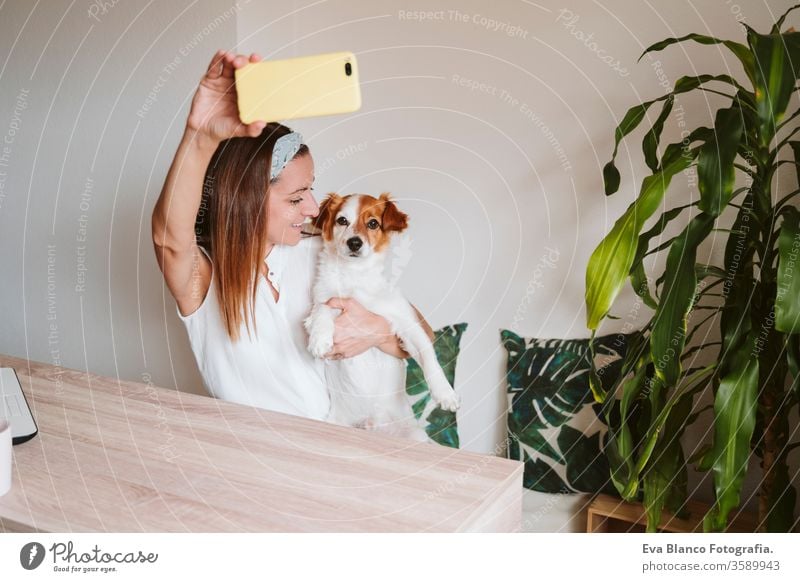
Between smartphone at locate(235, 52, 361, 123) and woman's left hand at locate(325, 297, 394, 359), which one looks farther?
woman's left hand at locate(325, 297, 394, 359)

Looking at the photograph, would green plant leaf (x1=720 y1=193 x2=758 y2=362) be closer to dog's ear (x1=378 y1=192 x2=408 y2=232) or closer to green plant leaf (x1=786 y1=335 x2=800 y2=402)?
green plant leaf (x1=786 y1=335 x2=800 y2=402)

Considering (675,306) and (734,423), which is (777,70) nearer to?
(675,306)

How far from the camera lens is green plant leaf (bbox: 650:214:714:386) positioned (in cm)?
114

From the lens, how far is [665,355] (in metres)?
1.14

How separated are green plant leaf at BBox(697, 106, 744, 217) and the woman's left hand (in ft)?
2.65

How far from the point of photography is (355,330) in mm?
1696

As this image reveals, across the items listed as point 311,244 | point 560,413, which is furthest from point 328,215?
point 560,413

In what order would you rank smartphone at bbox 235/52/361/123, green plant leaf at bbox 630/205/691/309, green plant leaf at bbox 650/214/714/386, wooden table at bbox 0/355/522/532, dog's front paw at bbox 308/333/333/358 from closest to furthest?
wooden table at bbox 0/355/522/532, smartphone at bbox 235/52/361/123, green plant leaf at bbox 650/214/714/386, green plant leaf at bbox 630/205/691/309, dog's front paw at bbox 308/333/333/358

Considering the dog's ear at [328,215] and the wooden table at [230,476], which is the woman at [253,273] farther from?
the wooden table at [230,476]

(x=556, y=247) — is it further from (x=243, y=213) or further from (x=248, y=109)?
(x=248, y=109)

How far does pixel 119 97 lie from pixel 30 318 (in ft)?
2.58

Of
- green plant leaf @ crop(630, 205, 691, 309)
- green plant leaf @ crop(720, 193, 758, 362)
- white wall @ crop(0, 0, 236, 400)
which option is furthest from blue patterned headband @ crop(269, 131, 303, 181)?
green plant leaf @ crop(720, 193, 758, 362)
